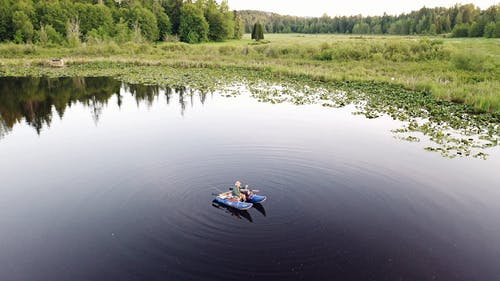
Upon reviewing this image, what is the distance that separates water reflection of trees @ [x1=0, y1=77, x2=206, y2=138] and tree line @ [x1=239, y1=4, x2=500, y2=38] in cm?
7867

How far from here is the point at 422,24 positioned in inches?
4899

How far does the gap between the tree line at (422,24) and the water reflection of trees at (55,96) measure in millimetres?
78668

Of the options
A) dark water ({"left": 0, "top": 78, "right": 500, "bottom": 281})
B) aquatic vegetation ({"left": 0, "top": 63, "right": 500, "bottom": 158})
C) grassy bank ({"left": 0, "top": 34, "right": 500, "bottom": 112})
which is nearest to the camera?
dark water ({"left": 0, "top": 78, "right": 500, "bottom": 281})

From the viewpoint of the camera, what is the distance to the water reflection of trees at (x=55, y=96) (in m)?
28.3

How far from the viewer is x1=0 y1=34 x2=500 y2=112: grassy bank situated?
119 feet

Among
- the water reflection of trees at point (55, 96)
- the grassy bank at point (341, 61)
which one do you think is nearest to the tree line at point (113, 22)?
the grassy bank at point (341, 61)

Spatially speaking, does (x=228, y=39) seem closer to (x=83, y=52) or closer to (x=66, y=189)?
(x=83, y=52)

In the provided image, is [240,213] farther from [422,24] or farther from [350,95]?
[422,24]

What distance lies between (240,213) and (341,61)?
4714 cm

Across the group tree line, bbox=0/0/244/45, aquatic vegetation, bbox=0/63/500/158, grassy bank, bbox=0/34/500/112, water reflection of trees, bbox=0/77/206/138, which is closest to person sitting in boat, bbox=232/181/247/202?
aquatic vegetation, bbox=0/63/500/158

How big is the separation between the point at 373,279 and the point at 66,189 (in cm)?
1183

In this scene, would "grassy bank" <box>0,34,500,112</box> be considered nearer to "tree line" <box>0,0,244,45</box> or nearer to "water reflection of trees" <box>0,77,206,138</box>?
"water reflection of trees" <box>0,77,206,138</box>

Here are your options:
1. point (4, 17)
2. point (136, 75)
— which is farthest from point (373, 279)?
point (4, 17)

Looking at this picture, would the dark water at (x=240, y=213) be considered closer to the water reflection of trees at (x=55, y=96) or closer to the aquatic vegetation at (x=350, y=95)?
the aquatic vegetation at (x=350, y=95)
